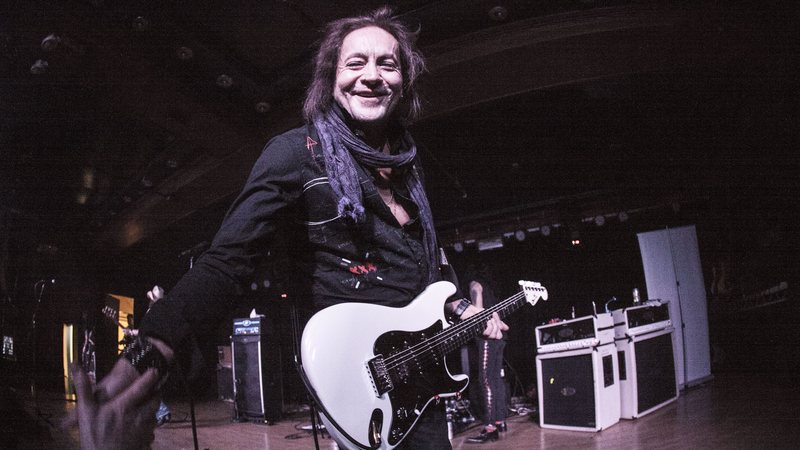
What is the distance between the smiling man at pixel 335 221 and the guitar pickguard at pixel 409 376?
5 centimetres

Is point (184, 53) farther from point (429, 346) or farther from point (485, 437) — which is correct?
point (485, 437)

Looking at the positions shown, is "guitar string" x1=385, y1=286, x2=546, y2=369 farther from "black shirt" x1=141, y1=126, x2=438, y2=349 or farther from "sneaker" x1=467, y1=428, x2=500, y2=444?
"sneaker" x1=467, y1=428, x2=500, y2=444

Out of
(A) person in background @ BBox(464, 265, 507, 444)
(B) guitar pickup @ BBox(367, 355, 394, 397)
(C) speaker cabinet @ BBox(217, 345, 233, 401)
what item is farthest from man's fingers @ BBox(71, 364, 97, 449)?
(C) speaker cabinet @ BBox(217, 345, 233, 401)

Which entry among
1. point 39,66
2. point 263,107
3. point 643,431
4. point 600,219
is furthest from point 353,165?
point 600,219

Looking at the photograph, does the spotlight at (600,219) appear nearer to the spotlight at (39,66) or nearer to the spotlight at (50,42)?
the spotlight at (50,42)

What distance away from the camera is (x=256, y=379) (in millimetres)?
7012

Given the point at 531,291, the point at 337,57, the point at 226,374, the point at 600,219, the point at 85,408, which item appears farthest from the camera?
the point at 600,219

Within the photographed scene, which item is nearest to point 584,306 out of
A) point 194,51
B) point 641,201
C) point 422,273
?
point 641,201

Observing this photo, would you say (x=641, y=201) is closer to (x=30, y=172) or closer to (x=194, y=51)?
(x=194, y=51)

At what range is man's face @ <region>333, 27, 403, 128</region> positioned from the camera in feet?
5.04

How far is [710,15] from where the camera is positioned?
4.71m

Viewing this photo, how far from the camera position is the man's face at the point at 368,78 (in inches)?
60.4

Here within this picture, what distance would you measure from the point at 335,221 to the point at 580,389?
16.2 ft

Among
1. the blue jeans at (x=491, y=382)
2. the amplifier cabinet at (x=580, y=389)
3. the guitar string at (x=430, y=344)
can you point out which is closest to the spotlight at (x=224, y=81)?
the blue jeans at (x=491, y=382)
